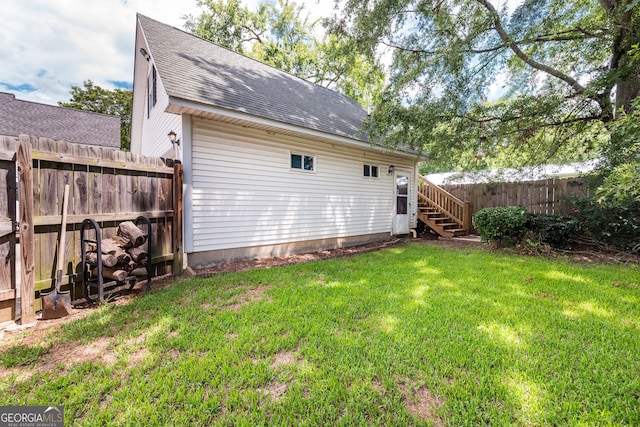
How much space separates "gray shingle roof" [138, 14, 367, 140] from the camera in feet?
16.2

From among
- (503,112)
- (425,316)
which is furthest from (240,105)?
(503,112)

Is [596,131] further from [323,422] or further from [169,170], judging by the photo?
[169,170]

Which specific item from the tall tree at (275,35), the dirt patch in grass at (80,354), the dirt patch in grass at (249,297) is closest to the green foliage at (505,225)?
the dirt patch in grass at (249,297)

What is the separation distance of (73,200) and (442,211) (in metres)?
10.5

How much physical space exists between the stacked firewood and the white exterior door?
7429 millimetres

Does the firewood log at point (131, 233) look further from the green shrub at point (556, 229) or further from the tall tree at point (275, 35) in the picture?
the tall tree at point (275, 35)

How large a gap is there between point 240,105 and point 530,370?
5576 millimetres

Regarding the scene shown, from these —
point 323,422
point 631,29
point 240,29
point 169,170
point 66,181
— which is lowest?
point 323,422

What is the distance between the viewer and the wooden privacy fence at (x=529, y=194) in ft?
23.2

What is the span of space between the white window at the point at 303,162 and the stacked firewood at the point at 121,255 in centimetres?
362

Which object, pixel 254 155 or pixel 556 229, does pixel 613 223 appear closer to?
pixel 556 229

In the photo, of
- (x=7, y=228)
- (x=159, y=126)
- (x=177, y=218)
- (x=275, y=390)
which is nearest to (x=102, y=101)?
(x=159, y=126)

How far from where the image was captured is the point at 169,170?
4.46 meters

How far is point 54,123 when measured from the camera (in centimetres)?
1323
